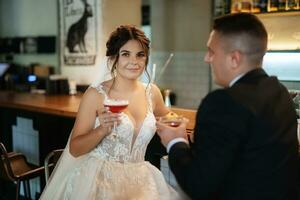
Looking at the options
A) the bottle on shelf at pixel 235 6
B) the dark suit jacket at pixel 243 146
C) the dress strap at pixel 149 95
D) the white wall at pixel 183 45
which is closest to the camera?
the dark suit jacket at pixel 243 146

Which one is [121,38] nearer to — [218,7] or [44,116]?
[44,116]

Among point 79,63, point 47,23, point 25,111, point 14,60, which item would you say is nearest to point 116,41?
point 25,111

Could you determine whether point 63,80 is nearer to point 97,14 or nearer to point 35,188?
point 97,14

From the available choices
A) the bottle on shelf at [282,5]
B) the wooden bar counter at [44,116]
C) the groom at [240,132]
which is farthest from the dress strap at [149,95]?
the bottle on shelf at [282,5]

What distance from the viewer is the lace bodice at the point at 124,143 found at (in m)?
2.26

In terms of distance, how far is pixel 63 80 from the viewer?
4.64 m

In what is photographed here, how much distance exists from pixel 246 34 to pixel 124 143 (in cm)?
117

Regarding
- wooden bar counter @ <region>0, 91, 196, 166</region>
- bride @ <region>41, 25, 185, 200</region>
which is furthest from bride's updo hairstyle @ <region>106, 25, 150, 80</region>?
wooden bar counter @ <region>0, 91, 196, 166</region>

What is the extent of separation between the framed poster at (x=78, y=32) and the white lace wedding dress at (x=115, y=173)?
2.21m

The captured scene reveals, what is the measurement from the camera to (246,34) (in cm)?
132

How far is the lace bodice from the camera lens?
2.26 m

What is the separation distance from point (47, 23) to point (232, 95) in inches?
170

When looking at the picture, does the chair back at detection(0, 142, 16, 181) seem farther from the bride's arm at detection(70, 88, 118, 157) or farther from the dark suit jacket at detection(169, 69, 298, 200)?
the dark suit jacket at detection(169, 69, 298, 200)

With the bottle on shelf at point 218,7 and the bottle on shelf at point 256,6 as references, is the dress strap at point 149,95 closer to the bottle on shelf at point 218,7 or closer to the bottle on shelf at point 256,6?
the bottle on shelf at point 256,6
